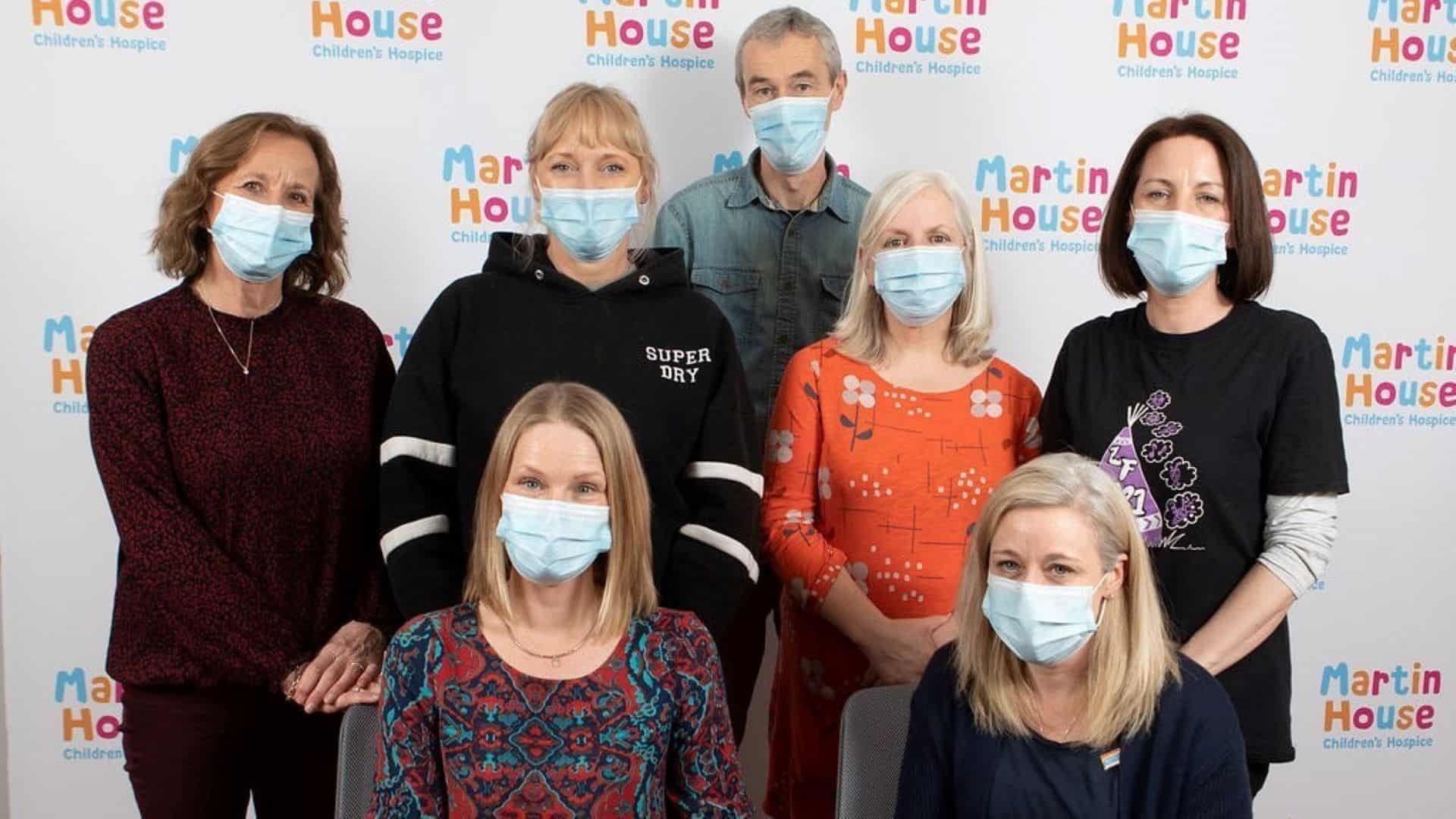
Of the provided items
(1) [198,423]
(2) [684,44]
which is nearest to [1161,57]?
(2) [684,44]

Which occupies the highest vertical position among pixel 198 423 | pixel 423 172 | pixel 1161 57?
pixel 1161 57

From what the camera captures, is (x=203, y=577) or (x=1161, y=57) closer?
(x=203, y=577)

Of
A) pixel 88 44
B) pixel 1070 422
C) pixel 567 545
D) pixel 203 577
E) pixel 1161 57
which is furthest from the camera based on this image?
pixel 1161 57

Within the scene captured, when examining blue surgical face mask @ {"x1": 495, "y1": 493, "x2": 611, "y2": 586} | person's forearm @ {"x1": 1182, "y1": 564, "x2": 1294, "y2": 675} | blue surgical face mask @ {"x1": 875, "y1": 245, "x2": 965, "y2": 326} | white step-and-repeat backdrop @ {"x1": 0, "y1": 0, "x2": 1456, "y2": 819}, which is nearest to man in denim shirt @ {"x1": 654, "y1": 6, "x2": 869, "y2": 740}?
blue surgical face mask @ {"x1": 875, "y1": 245, "x2": 965, "y2": 326}

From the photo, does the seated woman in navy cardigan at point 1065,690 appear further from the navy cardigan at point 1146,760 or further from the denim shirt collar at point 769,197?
the denim shirt collar at point 769,197

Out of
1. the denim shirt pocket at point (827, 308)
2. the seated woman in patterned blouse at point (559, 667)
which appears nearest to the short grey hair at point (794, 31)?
the denim shirt pocket at point (827, 308)

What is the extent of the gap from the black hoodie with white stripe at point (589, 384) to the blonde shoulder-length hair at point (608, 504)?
0.18 meters

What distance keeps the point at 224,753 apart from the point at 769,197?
1.48m

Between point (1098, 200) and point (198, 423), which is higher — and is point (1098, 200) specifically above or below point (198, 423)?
above

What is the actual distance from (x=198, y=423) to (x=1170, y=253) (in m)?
1.57

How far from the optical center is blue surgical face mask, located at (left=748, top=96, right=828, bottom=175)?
260cm

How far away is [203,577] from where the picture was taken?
202cm

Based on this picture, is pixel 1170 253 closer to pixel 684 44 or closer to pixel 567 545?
pixel 567 545

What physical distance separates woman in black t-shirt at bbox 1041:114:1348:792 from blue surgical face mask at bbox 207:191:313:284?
1.34m
